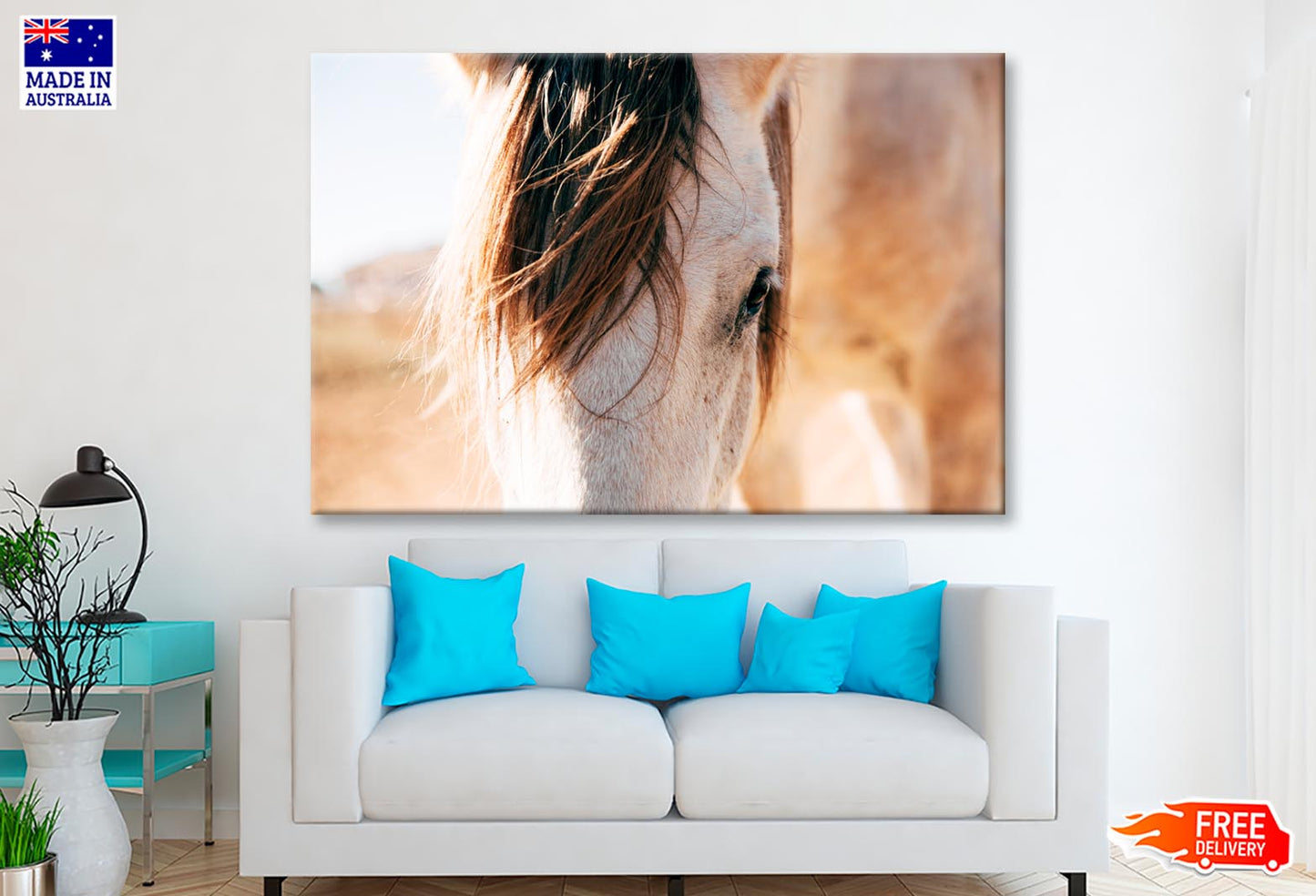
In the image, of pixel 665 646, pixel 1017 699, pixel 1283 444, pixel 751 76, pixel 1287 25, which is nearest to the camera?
pixel 1017 699

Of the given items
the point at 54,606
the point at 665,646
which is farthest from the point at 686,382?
the point at 54,606

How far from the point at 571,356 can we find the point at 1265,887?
2.47m

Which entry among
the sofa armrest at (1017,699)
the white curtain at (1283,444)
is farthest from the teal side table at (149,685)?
the white curtain at (1283,444)

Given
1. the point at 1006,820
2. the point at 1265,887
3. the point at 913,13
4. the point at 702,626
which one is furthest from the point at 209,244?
the point at 1265,887

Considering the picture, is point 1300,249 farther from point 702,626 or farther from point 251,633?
point 251,633

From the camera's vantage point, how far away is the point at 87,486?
336 centimetres

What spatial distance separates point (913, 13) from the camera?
3.77m

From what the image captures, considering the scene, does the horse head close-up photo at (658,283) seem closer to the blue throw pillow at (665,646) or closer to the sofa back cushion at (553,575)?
the sofa back cushion at (553,575)

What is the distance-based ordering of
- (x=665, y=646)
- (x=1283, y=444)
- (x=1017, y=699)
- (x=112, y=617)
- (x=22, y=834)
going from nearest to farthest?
(x=22, y=834) < (x=1017, y=699) < (x=665, y=646) < (x=112, y=617) < (x=1283, y=444)

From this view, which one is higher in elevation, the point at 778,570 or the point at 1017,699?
the point at 778,570

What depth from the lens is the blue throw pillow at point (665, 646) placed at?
3.14 metres

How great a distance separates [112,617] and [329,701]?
0.97 meters

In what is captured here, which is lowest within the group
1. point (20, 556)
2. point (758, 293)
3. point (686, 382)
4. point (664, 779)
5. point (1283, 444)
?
point (664, 779)

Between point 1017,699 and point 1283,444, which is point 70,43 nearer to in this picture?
point 1017,699
